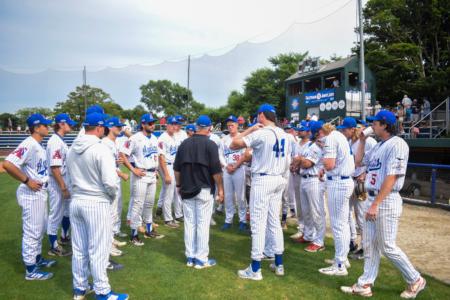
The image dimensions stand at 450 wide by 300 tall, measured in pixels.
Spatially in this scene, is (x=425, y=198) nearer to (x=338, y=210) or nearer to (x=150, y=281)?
(x=338, y=210)

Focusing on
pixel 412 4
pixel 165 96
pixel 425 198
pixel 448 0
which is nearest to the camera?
pixel 425 198

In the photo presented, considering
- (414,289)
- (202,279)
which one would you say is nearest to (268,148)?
(202,279)

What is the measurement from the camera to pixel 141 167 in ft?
20.0

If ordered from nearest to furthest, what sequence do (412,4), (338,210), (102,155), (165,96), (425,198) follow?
(102,155) → (338,210) → (425,198) → (412,4) → (165,96)

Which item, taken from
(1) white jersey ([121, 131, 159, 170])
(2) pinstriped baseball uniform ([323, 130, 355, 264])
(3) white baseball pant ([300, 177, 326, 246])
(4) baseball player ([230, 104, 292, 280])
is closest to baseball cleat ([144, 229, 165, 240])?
(1) white jersey ([121, 131, 159, 170])

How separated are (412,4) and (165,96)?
74236 mm

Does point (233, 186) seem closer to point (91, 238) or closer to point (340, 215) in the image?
point (340, 215)

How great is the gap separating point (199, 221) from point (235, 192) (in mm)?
2525

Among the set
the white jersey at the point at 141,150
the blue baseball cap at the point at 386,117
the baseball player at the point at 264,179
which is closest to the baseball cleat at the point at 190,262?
the baseball player at the point at 264,179

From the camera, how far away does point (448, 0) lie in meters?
22.7

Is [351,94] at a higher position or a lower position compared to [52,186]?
higher

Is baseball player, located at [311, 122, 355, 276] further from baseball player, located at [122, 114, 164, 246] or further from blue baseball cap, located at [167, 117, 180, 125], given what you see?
blue baseball cap, located at [167, 117, 180, 125]

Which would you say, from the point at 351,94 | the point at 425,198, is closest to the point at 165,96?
the point at 351,94

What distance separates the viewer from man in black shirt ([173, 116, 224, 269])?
16.3ft
